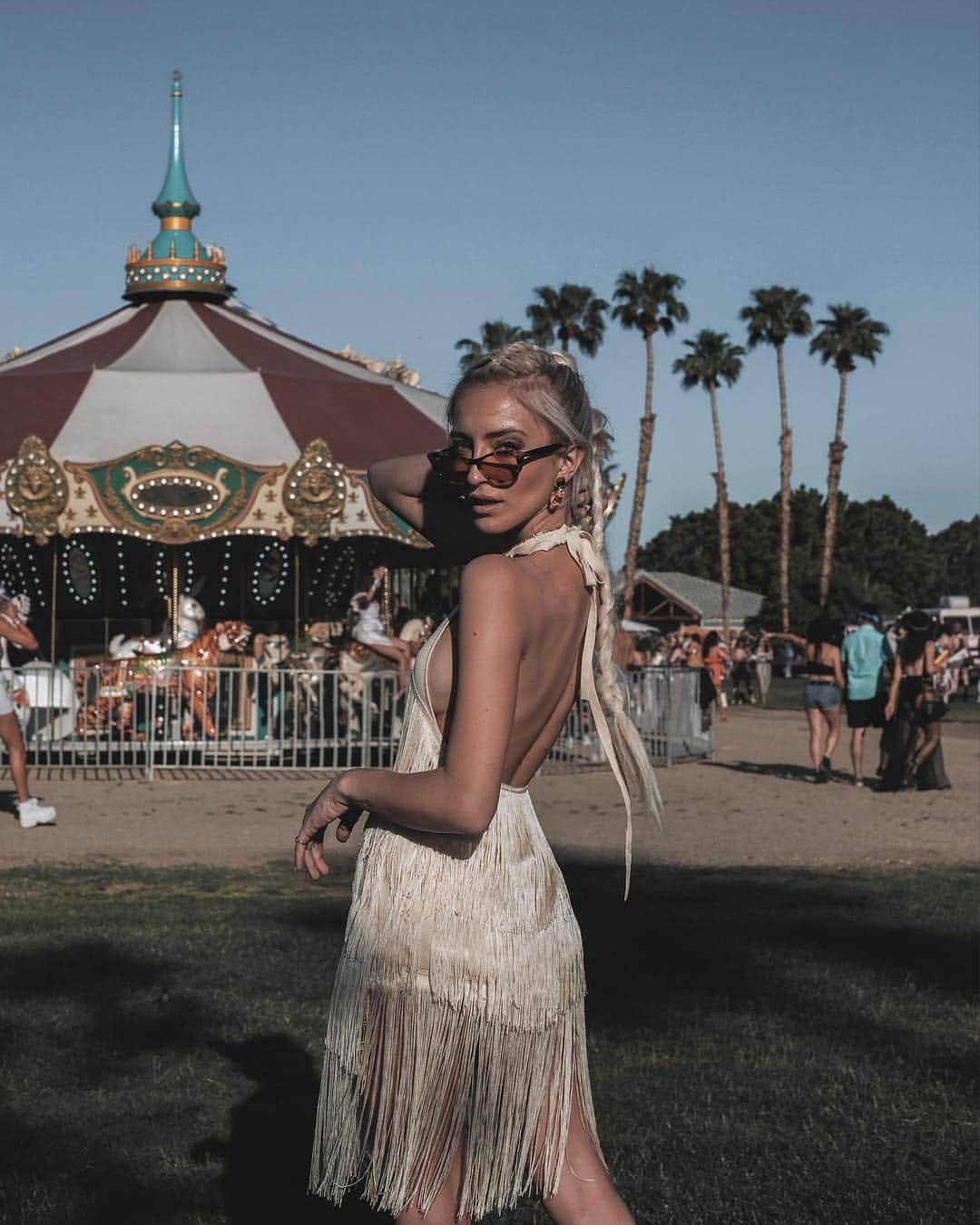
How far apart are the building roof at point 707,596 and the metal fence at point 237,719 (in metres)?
58.0

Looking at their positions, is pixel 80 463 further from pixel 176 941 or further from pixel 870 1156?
pixel 870 1156

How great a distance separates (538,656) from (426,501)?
57 centimetres

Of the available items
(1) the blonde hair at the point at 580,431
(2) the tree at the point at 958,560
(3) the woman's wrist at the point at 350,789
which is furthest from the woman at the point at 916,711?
(2) the tree at the point at 958,560

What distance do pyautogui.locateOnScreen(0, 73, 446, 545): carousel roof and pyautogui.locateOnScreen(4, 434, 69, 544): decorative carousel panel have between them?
0.01m

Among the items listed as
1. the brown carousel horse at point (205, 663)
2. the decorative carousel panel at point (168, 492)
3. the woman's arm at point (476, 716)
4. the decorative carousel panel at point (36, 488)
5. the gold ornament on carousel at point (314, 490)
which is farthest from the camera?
the gold ornament on carousel at point (314, 490)

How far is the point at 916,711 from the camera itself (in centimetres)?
1446

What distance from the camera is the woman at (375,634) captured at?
18734 mm

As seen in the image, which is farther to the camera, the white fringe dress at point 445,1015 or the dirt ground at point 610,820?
the dirt ground at point 610,820

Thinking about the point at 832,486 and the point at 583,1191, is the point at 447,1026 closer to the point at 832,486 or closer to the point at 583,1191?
the point at 583,1191

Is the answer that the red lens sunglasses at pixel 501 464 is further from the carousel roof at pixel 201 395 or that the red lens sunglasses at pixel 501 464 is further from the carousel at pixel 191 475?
the carousel roof at pixel 201 395

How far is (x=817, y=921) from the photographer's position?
8.07 metres

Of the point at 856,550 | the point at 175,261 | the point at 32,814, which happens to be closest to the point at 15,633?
the point at 32,814

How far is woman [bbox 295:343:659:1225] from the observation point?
2.71 metres

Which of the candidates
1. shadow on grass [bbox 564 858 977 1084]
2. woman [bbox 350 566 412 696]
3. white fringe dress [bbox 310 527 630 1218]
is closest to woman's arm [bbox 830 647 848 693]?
woman [bbox 350 566 412 696]
